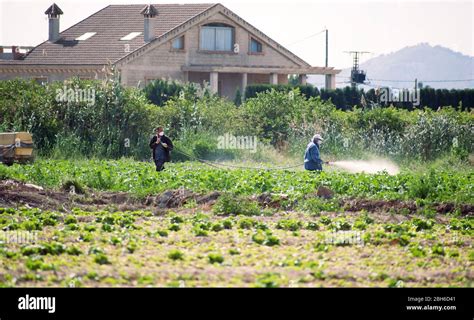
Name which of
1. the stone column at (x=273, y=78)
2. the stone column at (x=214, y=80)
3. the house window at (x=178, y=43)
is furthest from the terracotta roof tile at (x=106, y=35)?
the stone column at (x=273, y=78)

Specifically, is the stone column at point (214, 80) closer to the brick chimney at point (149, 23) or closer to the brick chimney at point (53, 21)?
the brick chimney at point (149, 23)

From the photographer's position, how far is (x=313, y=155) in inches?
1177

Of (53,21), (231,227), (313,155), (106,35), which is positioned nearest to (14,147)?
(313,155)

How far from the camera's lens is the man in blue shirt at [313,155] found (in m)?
29.7

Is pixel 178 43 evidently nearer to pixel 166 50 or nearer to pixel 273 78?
pixel 166 50

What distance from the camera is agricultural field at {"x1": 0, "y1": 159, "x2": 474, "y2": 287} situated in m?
16.7

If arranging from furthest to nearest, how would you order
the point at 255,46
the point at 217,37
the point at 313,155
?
the point at 255,46 → the point at 217,37 → the point at 313,155

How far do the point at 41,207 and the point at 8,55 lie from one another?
39.4m

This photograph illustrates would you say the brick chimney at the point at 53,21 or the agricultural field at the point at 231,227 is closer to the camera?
the agricultural field at the point at 231,227

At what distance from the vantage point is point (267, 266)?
56.9 ft

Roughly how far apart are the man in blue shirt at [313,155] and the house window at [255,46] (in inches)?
1248

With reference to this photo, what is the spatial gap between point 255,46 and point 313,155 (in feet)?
106

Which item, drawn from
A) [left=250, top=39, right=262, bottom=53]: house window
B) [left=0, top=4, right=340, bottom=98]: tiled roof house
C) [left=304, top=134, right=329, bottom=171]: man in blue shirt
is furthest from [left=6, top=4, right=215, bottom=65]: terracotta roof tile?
[left=304, top=134, right=329, bottom=171]: man in blue shirt

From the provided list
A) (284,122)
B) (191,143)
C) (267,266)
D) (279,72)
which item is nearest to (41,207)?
(267,266)
